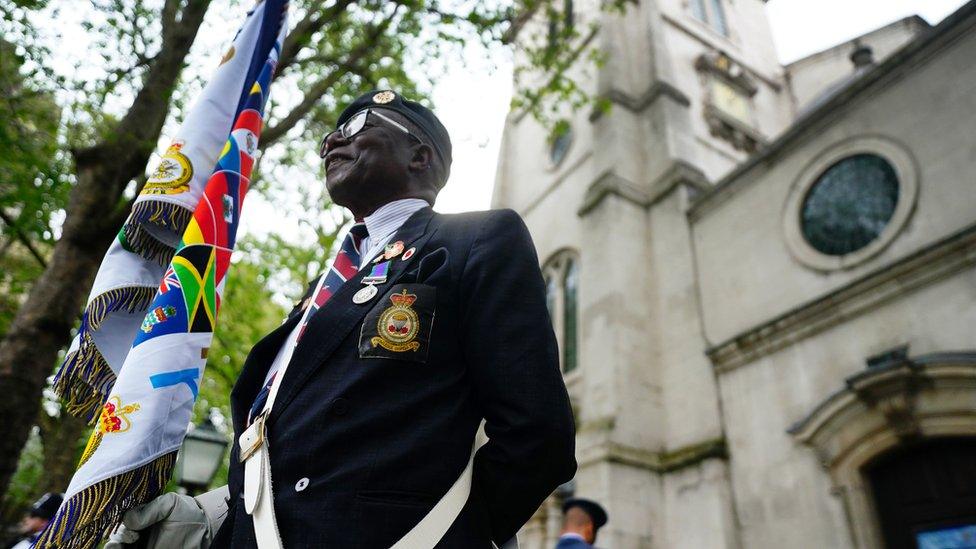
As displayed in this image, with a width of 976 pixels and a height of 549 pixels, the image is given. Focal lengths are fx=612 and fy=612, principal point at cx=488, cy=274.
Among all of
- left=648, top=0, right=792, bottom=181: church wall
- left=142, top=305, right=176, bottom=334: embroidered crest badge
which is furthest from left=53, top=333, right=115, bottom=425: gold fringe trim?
left=648, top=0, right=792, bottom=181: church wall

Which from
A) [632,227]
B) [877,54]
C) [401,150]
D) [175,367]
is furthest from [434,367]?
[877,54]

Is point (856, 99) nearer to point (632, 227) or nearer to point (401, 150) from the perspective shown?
point (632, 227)

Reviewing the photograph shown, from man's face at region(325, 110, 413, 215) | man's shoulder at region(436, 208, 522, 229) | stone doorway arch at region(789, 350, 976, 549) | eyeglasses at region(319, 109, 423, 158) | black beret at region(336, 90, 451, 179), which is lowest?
man's shoulder at region(436, 208, 522, 229)

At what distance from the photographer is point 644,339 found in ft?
38.8

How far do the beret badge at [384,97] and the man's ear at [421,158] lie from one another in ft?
0.73

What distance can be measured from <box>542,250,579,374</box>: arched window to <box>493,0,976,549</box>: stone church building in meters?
0.05

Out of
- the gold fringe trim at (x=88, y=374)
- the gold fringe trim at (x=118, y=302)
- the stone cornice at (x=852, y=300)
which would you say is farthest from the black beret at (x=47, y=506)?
the stone cornice at (x=852, y=300)

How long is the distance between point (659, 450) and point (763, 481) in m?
2.06

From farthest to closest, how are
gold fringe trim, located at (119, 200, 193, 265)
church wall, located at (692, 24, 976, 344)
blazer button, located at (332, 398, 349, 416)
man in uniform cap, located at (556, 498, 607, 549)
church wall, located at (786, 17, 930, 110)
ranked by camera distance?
1. church wall, located at (786, 17, 930, 110)
2. church wall, located at (692, 24, 976, 344)
3. man in uniform cap, located at (556, 498, 607, 549)
4. gold fringe trim, located at (119, 200, 193, 265)
5. blazer button, located at (332, 398, 349, 416)

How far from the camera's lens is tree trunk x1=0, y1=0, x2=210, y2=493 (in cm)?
493

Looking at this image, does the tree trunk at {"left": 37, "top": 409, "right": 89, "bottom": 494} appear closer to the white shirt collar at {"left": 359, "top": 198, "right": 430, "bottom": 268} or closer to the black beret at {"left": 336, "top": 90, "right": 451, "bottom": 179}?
the black beret at {"left": 336, "top": 90, "right": 451, "bottom": 179}

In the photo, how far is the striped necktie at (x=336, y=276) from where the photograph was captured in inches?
70.6

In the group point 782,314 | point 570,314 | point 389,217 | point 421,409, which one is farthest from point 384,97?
point 570,314

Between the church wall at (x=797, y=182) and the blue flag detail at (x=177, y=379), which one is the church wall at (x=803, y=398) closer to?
the church wall at (x=797, y=182)
